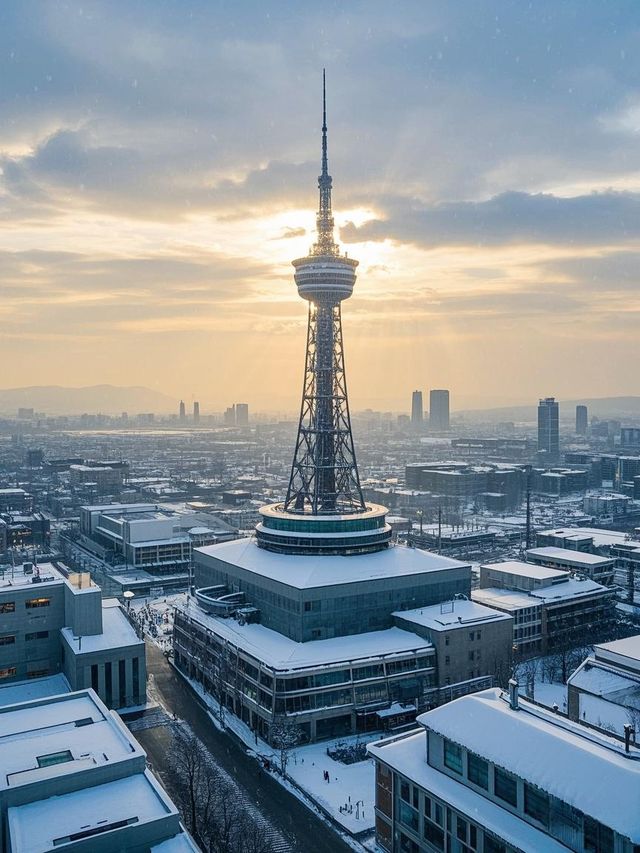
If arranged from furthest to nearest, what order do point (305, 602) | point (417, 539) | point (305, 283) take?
point (417, 539)
point (305, 283)
point (305, 602)

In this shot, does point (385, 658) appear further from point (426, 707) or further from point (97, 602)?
point (97, 602)

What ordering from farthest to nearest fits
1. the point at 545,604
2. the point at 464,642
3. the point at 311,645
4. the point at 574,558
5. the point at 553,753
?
the point at 574,558 → the point at 545,604 → the point at 464,642 → the point at 311,645 → the point at 553,753

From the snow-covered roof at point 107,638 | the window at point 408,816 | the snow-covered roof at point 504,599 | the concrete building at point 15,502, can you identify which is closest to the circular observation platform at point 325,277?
the snow-covered roof at point 504,599

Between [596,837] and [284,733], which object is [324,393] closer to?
[284,733]

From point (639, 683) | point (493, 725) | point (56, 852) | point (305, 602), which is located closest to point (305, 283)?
point (305, 602)

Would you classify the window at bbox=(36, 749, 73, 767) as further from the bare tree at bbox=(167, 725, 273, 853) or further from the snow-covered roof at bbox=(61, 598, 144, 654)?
the snow-covered roof at bbox=(61, 598, 144, 654)

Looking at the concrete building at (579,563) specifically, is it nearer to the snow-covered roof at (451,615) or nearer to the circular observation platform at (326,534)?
the circular observation platform at (326,534)

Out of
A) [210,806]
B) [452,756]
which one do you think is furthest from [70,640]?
[452,756]
